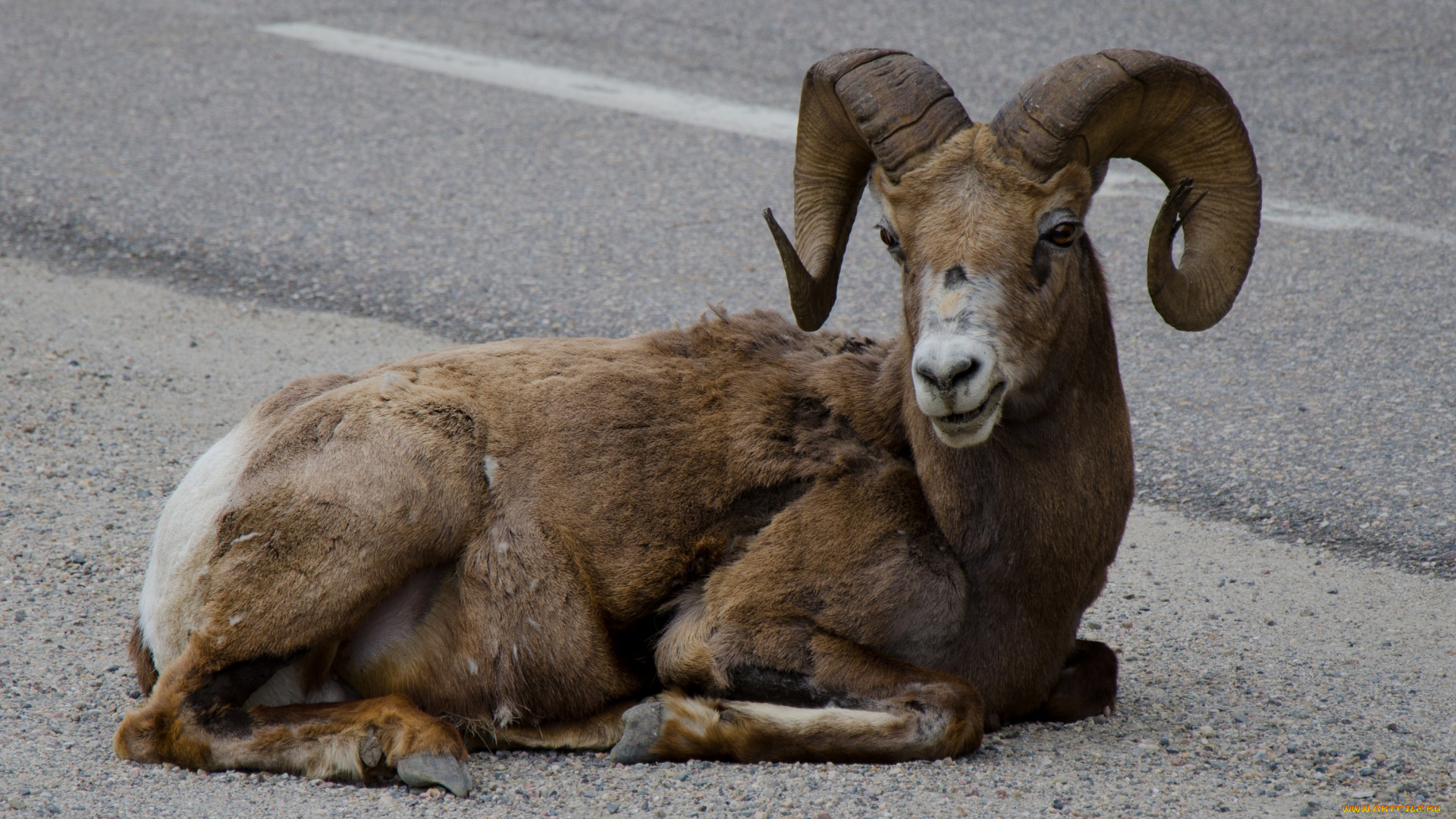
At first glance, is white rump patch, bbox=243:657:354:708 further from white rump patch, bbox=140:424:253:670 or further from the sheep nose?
the sheep nose

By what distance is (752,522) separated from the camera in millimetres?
4637

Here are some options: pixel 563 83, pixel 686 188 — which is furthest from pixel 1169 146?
pixel 563 83

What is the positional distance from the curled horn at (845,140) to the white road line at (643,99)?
5.31 meters

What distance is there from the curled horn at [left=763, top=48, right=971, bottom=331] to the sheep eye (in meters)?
0.44

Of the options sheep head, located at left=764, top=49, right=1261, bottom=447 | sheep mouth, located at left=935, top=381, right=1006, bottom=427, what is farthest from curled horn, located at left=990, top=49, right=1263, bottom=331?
sheep mouth, located at left=935, top=381, right=1006, bottom=427

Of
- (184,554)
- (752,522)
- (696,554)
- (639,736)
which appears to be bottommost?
(639,736)

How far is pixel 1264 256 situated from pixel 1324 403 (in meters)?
2.17

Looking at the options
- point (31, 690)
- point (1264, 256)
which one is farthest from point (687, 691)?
point (1264, 256)

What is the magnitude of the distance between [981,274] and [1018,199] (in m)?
0.30

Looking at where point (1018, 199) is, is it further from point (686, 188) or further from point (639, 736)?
point (686, 188)

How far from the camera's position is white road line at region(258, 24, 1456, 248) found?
9281mm

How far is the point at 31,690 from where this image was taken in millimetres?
4750

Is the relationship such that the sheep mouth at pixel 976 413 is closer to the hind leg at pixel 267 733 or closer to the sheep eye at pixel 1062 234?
the sheep eye at pixel 1062 234

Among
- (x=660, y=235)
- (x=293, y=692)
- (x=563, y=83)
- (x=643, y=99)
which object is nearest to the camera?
(x=293, y=692)
